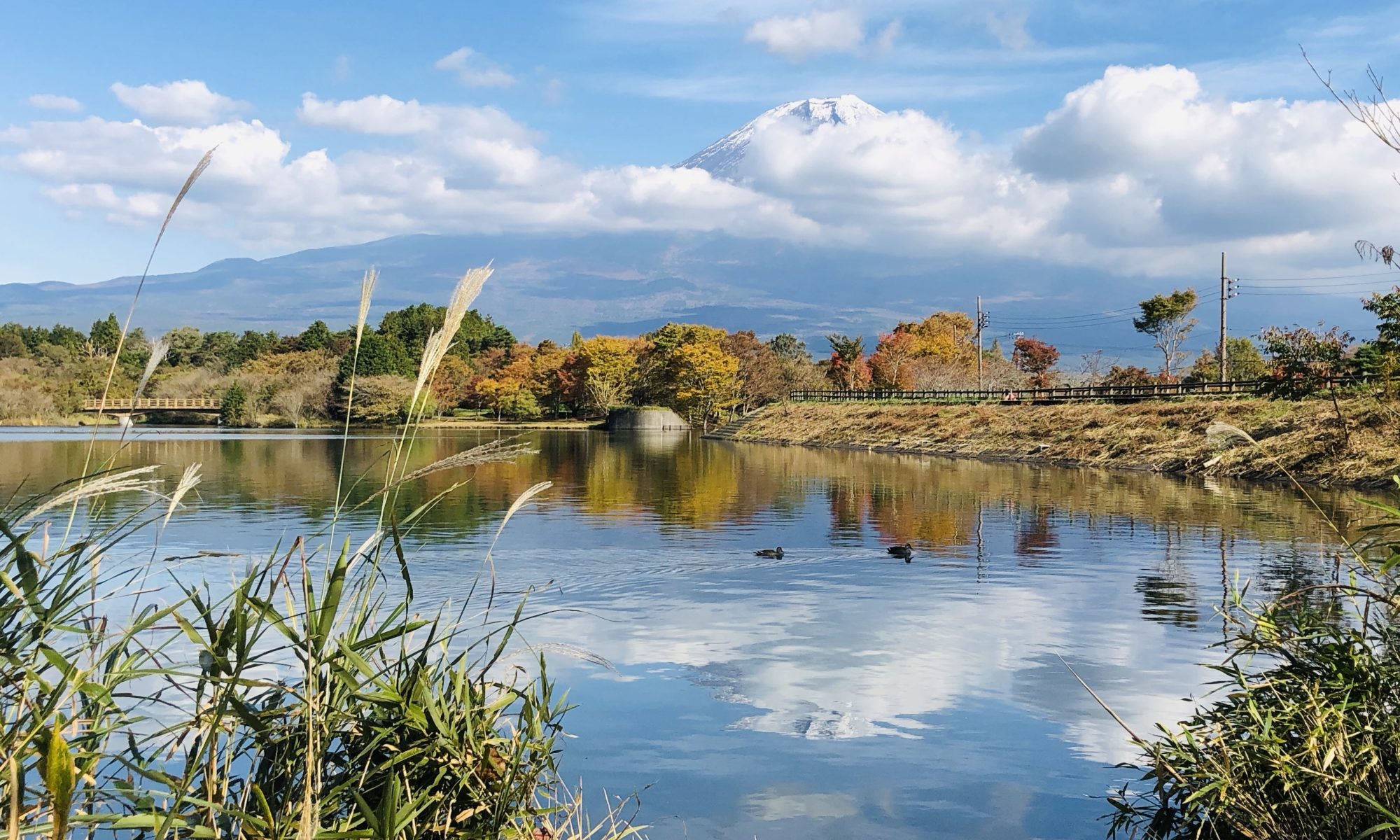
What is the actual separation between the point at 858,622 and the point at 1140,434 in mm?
28013

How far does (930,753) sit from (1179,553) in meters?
10.0

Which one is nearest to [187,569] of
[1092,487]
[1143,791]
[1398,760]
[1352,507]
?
[1143,791]

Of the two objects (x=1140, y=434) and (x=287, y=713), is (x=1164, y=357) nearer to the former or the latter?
(x=1140, y=434)

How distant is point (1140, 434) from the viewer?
116 ft

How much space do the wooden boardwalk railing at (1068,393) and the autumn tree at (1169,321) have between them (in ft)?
24.4

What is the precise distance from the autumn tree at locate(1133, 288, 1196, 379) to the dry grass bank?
44.0 feet

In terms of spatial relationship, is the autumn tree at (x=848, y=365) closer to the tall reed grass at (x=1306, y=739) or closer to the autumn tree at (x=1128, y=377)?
the autumn tree at (x=1128, y=377)

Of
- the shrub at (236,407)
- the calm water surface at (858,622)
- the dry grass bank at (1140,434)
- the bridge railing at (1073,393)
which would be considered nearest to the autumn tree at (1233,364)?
the bridge railing at (1073,393)

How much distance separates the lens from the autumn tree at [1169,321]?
177 feet

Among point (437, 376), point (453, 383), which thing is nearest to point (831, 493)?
point (437, 376)

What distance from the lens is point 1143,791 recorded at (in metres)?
5.54

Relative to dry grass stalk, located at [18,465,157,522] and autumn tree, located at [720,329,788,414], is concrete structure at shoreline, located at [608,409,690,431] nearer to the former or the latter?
autumn tree, located at [720,329,788,414]

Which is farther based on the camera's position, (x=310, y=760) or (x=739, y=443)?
(x=739, y=443)

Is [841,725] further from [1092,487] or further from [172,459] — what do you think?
[172,459]
